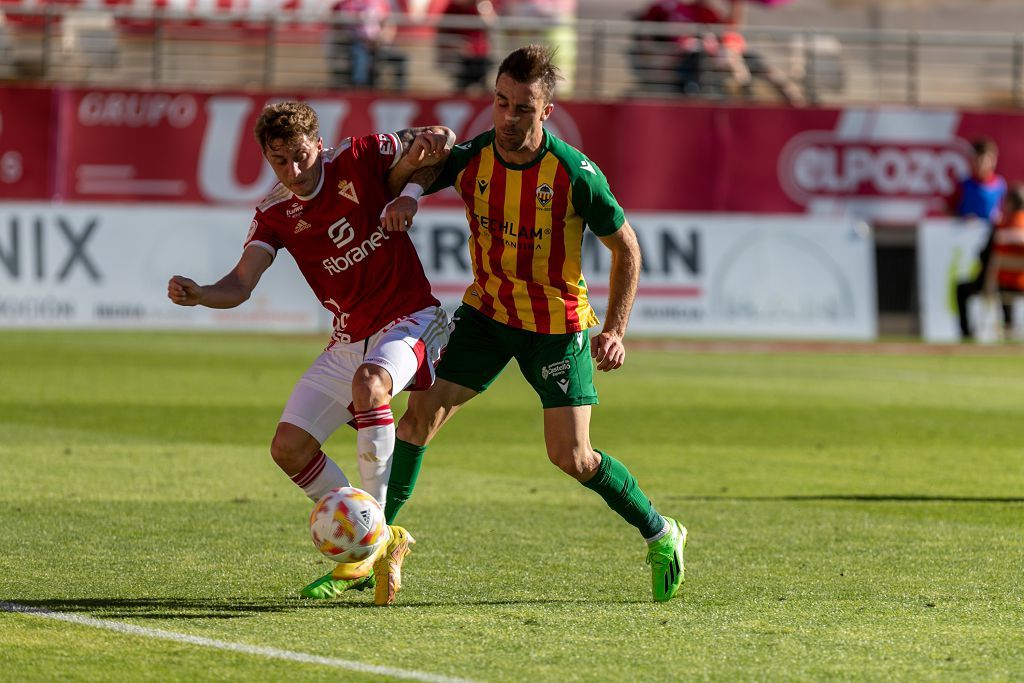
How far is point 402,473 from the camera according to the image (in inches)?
277

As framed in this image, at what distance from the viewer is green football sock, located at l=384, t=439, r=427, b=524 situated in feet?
23.1

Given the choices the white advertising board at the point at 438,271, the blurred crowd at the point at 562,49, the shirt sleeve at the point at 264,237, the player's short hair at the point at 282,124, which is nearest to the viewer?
the player's short hair at the point at 282,124

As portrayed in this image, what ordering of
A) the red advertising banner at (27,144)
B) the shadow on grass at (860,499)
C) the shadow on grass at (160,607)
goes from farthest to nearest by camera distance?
the red advertising banner at (27,144)
the shadow on grass at (860,499)
the shadow on grass at (160,607)

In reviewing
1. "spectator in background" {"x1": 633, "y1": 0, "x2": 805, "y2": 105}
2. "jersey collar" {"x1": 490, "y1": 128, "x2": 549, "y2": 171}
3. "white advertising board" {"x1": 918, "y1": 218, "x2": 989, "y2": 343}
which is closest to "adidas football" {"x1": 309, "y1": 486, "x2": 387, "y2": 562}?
"jersey collar" {"x1": 490, "y1": 128, "x2": 549, "y2": 171}


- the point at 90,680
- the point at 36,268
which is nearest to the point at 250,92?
the point at 36,268

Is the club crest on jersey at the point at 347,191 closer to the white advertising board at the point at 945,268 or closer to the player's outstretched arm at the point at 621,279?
the player's outstretched arm at the point at 621,279

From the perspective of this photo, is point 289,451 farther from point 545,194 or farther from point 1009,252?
point 1009,252

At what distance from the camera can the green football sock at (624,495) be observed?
693 cm

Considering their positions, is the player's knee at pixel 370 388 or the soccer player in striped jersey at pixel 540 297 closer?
the player's knee at pixel 370 388

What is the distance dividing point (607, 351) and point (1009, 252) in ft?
54.8

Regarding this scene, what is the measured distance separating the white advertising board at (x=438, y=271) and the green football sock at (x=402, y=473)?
14406 mm

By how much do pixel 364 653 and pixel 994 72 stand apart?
28.0m

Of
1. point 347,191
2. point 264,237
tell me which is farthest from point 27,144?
point 347,191

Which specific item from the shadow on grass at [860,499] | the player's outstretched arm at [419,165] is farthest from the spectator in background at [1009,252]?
the player's outstretched arm at [419,165]
